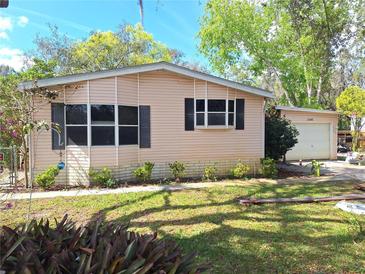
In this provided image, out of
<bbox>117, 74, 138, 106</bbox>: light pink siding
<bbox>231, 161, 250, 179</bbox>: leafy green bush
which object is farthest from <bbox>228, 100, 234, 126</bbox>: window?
<bbox>117, 74, 138, 106</bbox>: light pink siding

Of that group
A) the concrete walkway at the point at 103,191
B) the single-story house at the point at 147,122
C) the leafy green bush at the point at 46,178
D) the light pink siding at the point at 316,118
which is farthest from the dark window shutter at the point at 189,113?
the light pink siding at the point at 316,118

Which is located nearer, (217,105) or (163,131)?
(163,131)

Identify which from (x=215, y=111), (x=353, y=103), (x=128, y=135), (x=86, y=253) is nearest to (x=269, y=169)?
(x=215, y=111)

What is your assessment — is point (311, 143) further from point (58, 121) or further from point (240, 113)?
point (58, 121)

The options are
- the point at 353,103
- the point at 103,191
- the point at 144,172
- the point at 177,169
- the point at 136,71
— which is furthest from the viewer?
the point at 353,103

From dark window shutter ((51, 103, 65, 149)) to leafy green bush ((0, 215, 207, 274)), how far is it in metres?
7.21

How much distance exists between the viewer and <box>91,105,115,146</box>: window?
9.92 metres

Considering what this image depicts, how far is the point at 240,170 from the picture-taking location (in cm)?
1098

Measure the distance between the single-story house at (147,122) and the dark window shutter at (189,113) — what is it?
0.12ft

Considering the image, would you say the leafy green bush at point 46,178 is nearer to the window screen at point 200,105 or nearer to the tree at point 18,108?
the tree at point 18,108

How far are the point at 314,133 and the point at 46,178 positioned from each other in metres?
13.5

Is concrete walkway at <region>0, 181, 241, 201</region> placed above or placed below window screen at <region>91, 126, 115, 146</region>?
below

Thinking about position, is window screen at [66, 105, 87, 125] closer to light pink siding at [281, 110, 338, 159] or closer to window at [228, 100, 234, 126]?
window at [228, 100, 234, 126]

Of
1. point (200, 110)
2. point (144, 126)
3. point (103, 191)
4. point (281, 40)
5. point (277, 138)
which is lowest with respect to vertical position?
point (103, 191)
